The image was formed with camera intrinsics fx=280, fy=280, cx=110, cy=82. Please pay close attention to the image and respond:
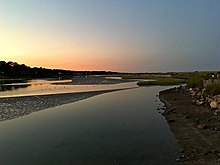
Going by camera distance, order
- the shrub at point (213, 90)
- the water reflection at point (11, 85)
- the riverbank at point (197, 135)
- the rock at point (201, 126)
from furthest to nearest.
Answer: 1. the water reflection at point (11, 85)
2. the shrub at point (213, 90)
3. the rock at point (201, 126)
4. the riverbank at point (197, 135)

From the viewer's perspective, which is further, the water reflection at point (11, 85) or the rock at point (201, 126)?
the water reflection at point (11, 85)

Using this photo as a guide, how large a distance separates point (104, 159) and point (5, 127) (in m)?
11.9

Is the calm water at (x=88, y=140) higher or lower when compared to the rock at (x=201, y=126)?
lower

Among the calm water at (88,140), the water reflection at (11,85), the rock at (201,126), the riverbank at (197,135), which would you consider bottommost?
the calm water at (88,140)

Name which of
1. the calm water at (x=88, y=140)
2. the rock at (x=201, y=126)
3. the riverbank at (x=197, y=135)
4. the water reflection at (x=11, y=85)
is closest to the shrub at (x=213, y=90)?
the riverbank at (x=197, y=135)

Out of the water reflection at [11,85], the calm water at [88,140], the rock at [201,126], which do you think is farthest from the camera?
the water reflection at [11,85]

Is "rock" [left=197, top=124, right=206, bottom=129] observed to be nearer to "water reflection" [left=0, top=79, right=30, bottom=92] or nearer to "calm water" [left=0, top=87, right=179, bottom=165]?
"calm water" [left=0, top=87, right=179, bottom=165]

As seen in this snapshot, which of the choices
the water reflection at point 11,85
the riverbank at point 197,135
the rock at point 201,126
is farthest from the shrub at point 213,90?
the water reflection at point 11,85

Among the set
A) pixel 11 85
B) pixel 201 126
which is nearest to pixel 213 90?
pixel 201 126

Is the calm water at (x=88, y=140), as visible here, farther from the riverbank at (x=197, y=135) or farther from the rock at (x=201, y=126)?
the rock at (x=201, y=126)

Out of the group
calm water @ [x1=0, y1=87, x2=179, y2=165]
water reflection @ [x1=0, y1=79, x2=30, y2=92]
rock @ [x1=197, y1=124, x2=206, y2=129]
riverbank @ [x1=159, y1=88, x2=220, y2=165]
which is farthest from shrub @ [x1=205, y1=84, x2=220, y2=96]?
water reflection @ [x1=0, y1=79, x2=30, y2=92]

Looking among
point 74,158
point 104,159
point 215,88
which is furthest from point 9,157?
point 215,88

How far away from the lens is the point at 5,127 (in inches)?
885

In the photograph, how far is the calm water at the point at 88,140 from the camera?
1398cm
